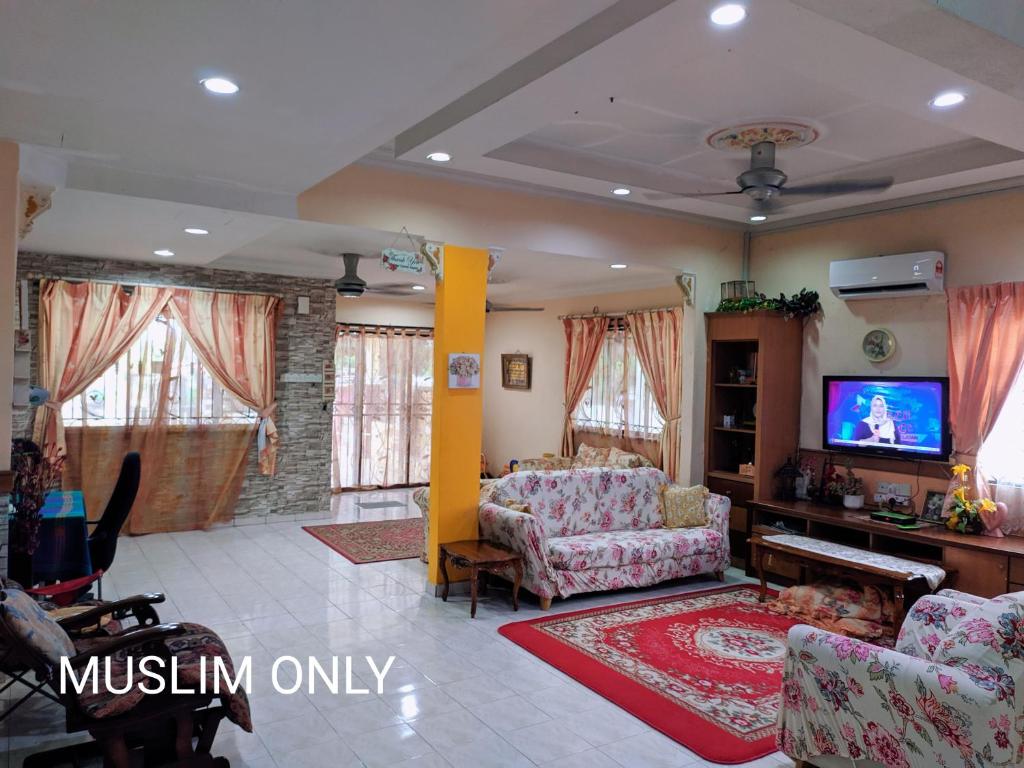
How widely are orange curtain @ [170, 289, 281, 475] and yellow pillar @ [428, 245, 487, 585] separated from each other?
9.89ft

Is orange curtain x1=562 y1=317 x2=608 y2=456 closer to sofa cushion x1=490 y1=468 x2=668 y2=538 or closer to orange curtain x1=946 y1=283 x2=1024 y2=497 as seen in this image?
sofa cushion x1=490 y1=468 x2=668 y2=538

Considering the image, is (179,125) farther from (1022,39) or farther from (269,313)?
(269,313)

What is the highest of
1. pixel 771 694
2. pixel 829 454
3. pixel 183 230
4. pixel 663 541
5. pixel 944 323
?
pixel 183 230

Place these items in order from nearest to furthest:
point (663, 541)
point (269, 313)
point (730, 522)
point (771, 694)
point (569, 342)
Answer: point (771, 694), point (663, 541), point (730, 522), point (269, 313), point (569, 342)

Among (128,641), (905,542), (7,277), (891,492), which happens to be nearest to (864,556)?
(905,542)

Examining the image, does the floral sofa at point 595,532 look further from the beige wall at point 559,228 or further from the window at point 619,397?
the window at point 619,397

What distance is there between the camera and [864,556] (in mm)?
4625

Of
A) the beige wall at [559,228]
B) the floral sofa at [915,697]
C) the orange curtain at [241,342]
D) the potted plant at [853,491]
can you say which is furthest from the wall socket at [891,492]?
the orange curtain at [241,342]

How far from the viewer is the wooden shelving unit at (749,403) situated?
5758 mm

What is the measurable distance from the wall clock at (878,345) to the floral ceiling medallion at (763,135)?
1.72m

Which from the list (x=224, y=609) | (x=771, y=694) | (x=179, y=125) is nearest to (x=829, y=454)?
(x=771, y=694)

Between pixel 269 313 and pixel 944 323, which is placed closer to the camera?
pixel 944 323

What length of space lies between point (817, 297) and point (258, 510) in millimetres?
5599

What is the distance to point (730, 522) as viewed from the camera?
6.11m
